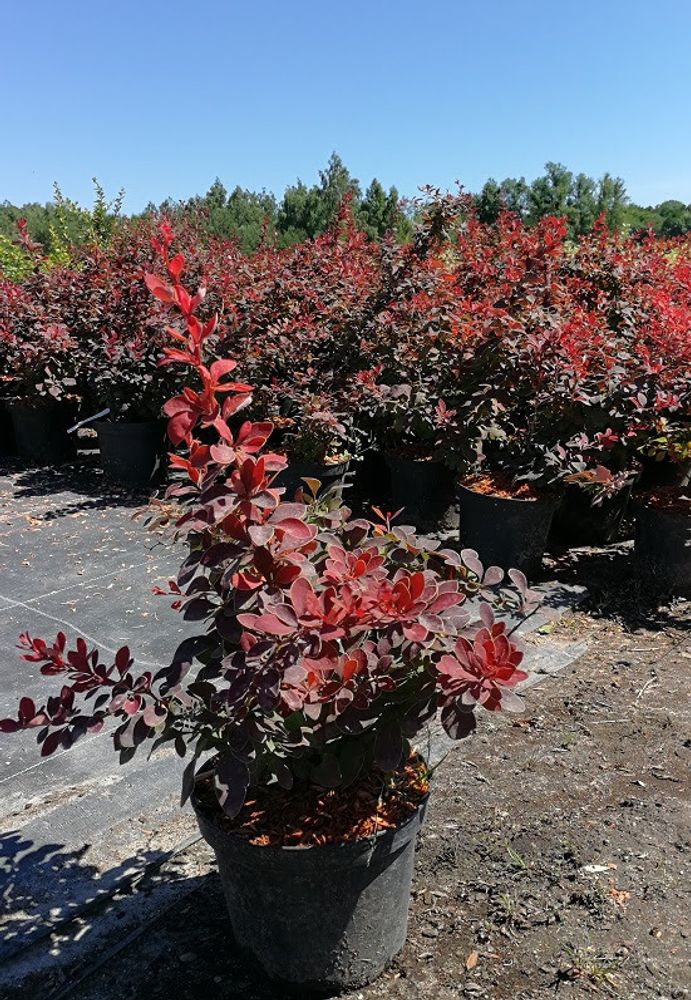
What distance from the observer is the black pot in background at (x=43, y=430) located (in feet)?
22.0

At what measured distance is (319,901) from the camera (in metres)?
1.61

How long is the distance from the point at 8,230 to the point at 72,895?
99.3 feet

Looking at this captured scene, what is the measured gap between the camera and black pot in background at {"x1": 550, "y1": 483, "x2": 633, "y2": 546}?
454 centimetres

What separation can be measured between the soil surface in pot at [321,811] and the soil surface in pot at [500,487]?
7.79 ft

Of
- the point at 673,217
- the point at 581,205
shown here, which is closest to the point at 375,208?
the point at 581,205

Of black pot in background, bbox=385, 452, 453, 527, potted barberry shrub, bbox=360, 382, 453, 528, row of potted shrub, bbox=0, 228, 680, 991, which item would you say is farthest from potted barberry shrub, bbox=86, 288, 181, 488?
row of potted shrub, bbox=0, 228, 680, 991

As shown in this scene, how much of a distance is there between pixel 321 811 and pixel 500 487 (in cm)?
273

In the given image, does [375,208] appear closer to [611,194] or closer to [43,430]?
[611,194]

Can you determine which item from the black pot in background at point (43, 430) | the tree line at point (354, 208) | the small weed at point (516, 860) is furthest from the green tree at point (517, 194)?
the small weed at point (516, 860)

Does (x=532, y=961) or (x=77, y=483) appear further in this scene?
(x=77, y=483)

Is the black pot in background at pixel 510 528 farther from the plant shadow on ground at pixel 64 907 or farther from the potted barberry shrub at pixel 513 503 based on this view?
the plant shadow on ground at pixel 64 907

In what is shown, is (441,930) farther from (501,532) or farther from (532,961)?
(501,532)

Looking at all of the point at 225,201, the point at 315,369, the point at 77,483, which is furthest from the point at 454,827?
the point at 225,201

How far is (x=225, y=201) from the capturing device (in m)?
21.0
